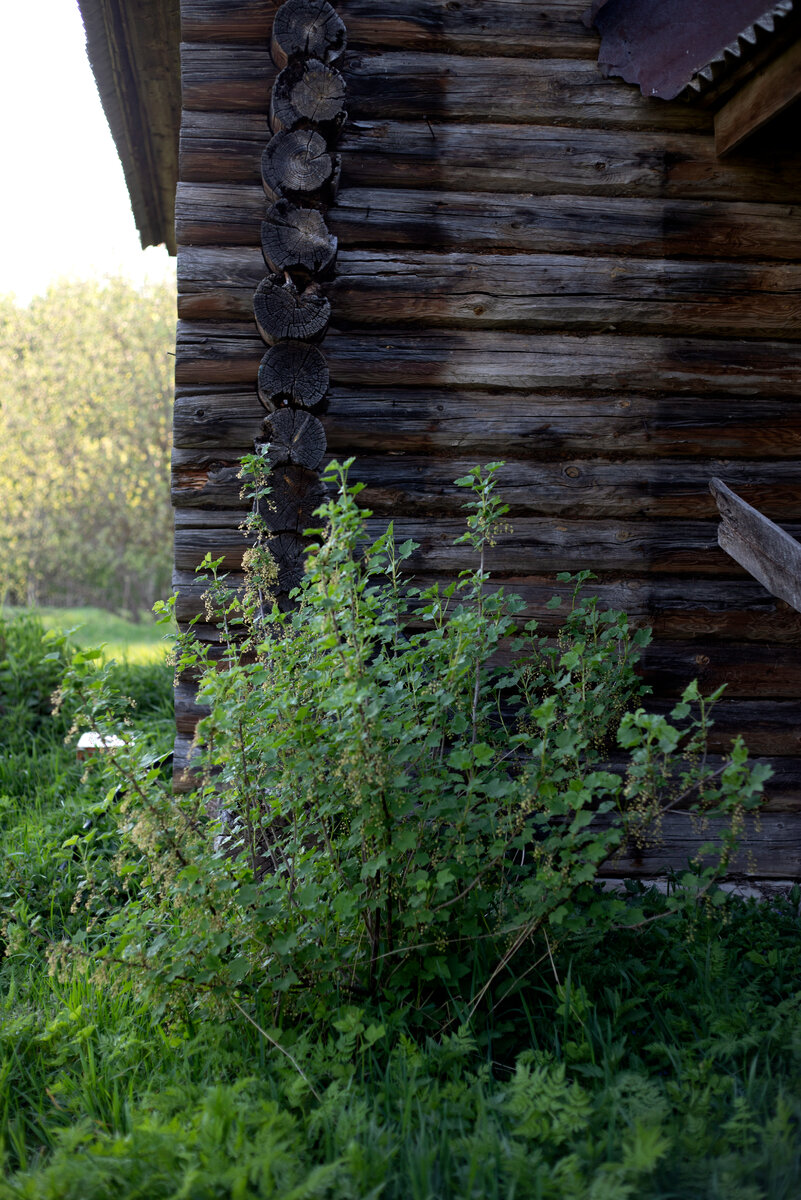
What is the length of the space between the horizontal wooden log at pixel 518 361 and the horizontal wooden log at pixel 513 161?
0.62m

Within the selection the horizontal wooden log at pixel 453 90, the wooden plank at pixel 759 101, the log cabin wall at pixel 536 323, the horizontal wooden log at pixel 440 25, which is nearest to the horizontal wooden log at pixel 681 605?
the log cabin wall at pixel 536 323

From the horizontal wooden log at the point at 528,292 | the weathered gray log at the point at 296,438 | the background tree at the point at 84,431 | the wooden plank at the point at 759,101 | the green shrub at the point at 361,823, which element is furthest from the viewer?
the background tree at the point at 84,431

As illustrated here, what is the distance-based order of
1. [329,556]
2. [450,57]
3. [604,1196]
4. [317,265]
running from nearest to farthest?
[604,1196], [329,556], [317,265], [450,57]

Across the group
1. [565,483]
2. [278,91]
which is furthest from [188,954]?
[278,91]

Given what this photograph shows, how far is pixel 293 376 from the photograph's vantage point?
3318 mm

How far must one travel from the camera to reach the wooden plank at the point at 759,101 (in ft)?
9.94

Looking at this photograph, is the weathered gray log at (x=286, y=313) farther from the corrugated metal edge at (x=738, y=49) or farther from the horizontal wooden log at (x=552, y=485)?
the corrugated metal edge at (x=738, y=49)

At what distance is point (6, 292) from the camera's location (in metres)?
17.5

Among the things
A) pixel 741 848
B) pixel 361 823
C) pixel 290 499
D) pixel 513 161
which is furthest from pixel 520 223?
pixel 741 848

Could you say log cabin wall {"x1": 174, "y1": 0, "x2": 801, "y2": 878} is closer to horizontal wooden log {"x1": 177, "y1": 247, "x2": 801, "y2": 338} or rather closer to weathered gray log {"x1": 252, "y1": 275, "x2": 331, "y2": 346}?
horizontal wooden log {"x1": 177, "y1": 247, "x2": 801, "y2": 338}

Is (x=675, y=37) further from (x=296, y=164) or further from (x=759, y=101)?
(x=296, y=164)

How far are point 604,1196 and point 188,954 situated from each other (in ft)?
3.86

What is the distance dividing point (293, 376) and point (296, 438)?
249mm

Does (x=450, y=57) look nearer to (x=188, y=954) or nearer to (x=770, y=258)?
(x=770, y=258)
